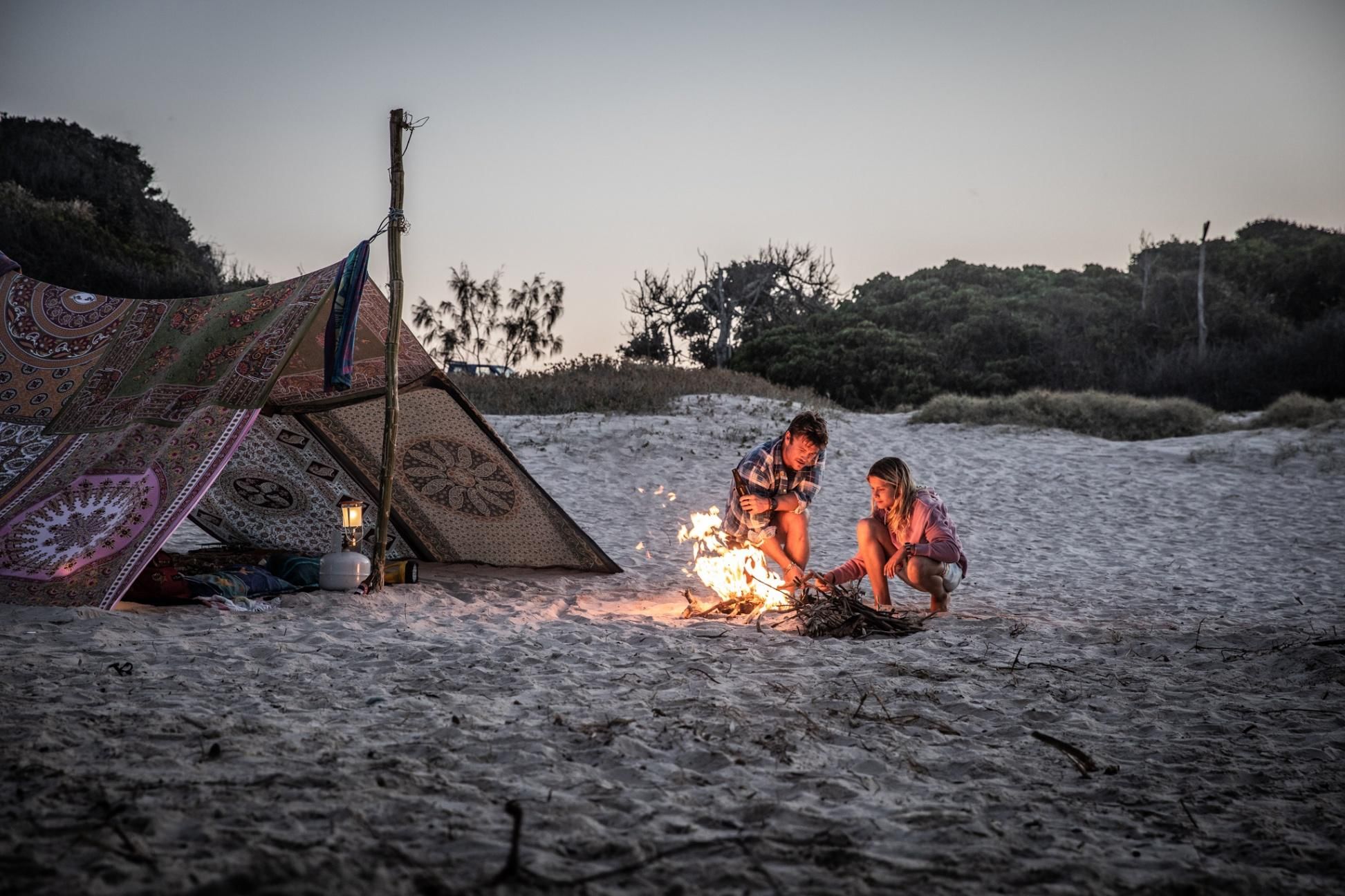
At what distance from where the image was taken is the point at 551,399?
12.9 m

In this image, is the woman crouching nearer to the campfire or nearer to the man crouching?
the campfire

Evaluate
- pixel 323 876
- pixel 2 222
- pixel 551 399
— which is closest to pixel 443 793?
pixel 323 876

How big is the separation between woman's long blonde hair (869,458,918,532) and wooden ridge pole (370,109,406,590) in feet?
8.78

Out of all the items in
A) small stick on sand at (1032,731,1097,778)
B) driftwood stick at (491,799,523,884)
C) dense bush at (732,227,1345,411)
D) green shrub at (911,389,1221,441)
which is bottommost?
small stick on sand at (1032,731,1097,778)

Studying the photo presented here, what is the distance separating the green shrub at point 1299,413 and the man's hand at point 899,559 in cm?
1012

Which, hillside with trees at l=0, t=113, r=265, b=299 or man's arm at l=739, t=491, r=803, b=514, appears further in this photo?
hillside with trees at l=0, t=113, r=265, b=299

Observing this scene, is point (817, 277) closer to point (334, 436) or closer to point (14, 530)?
point (334, 436)

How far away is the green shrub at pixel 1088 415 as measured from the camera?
42.9 ft

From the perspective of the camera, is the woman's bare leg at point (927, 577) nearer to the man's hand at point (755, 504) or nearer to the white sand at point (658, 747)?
the white sand at point (658, 747)

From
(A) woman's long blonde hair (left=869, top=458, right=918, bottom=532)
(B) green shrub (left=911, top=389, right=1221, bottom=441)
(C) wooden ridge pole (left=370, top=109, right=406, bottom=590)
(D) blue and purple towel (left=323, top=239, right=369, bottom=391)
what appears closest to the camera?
(A) woman's long blonde hair (left=869, top=458, right=918, bottom=532)

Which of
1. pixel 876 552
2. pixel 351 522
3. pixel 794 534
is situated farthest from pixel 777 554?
pixel 351 522

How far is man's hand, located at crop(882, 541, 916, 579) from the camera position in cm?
462

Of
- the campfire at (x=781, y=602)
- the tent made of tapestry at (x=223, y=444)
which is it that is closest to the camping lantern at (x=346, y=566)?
the tent made of tapestry at (x=223, y=444)

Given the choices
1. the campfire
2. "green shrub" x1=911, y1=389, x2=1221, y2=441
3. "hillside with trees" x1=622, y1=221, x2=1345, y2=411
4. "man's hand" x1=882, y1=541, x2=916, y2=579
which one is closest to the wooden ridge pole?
the campfire
